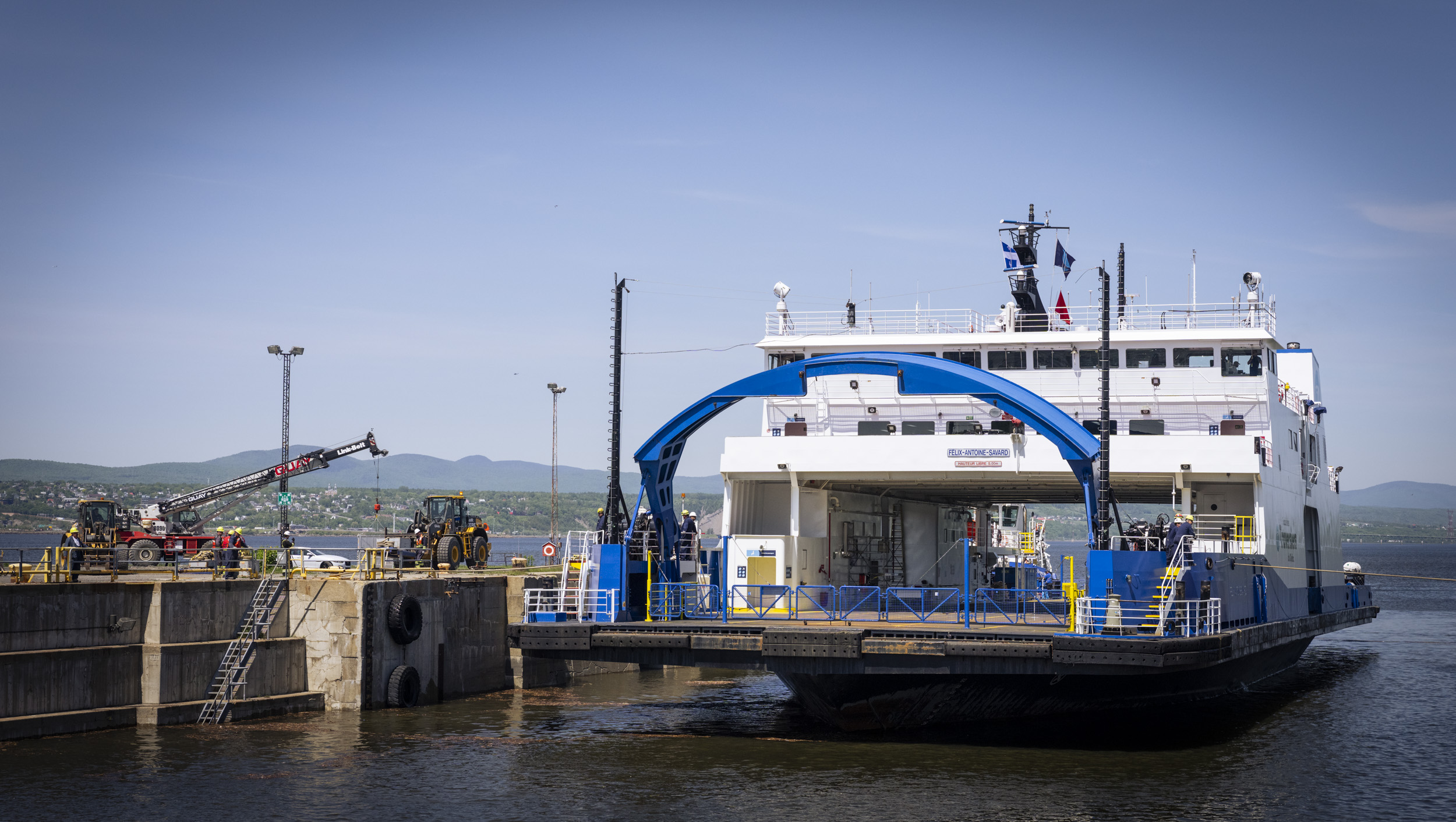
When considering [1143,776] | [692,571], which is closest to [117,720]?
[692,571]

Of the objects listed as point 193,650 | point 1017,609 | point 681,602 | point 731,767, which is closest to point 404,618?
point 193,650

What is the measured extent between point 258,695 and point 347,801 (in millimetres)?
8037

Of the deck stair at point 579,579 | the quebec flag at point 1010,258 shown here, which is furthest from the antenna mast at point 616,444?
the quebec flag at point 1010,258

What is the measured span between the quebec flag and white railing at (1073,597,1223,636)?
15.3m

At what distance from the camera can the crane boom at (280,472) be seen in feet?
133

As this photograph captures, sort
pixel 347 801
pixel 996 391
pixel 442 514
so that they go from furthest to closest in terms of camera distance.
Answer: pixel 442 514, pixel 996 391, pixel 347 801

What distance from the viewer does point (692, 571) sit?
2617 cm

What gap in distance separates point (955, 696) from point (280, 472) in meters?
28.1

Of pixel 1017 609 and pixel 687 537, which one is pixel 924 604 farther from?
pixel 687 537

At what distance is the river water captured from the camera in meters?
17.8

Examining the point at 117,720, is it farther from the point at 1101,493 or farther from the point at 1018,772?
the point at 1101,493

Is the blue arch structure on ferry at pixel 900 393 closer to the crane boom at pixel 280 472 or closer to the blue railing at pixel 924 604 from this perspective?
the blue railing at pixel 924 604

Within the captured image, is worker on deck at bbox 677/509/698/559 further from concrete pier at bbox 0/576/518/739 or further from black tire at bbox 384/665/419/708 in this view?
black tire at bbox 384/665/419/708

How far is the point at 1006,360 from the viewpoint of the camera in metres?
29.5
